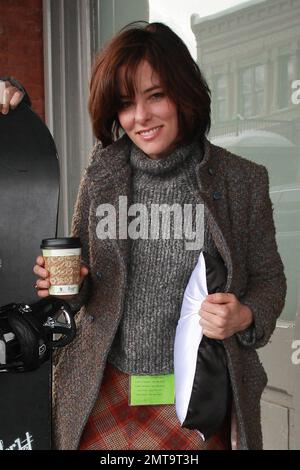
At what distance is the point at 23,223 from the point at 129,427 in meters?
0.61

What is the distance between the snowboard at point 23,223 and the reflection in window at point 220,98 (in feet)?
2.88

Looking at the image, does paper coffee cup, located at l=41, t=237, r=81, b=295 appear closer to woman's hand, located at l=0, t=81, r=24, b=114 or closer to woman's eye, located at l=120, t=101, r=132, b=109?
woman's eye, located at l=120, t=101, r=132, b=109

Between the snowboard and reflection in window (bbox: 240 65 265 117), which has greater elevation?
reflection in window (bbox: 240 65 265 117)

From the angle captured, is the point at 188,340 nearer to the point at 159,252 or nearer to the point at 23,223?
the point at 159,252

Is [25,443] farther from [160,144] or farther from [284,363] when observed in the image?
[284,363]

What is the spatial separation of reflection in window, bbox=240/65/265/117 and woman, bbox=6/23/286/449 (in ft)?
2.87

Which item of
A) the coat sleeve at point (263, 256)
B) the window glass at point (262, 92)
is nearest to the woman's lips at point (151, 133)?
the coat sleeve at point (263, 256)

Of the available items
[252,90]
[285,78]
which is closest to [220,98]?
[252,90]

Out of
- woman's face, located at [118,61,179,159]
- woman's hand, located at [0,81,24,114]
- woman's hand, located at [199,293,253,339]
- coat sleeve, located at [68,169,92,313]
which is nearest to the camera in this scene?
woman's hand, located at [199,293,253,339]

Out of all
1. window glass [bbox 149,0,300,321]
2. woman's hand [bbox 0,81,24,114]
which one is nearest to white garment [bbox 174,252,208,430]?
woman's hand [bbox 0,81,24,114]

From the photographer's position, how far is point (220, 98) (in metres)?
2.22

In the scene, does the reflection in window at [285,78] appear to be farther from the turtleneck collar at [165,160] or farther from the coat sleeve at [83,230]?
the coat sleeve at [83,230]

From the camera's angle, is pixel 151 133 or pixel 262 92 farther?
pixel 262 92

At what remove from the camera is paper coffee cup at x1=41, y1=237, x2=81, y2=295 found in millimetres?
1155
